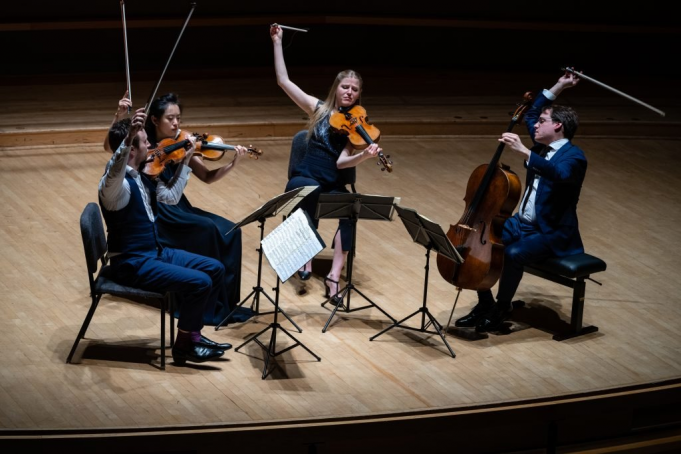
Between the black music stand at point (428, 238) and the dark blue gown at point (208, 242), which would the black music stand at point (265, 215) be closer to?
the dark blue gown at point (208, 242)

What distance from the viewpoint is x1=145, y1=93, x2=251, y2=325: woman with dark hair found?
15.7 feet

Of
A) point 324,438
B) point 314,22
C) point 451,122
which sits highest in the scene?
point 314,22

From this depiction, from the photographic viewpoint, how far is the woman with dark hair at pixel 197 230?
4785 millimetres

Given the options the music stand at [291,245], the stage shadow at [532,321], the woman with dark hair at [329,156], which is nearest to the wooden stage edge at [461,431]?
the music stand at [291,245]

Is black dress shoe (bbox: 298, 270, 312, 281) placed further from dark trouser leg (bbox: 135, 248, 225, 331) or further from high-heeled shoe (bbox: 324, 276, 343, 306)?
dark trouser leg (bbox: 135, 248, 225, 331)

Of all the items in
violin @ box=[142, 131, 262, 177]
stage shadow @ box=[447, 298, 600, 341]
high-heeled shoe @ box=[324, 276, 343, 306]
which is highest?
violin @ box=[142, 131, 262, 177]

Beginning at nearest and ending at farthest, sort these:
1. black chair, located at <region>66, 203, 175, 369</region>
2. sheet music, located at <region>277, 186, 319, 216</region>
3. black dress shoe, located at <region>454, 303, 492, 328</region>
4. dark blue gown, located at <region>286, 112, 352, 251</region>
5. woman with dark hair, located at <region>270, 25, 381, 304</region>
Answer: black chair, located at <region>66, 203, 175, 369</region> → sheet music, located at <region>277, 186, 319, 216</region> → black dress shoe, located at <region>454, 303, 492, 328</region> → woman with dark hair, located at <region>270, 25, 381, 304</region> → dark blue gown, located at <region>286, 112, 352, 251</region>

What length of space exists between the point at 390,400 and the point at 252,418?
608 millimetres

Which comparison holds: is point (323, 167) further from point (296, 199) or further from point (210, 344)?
point (210, 344)

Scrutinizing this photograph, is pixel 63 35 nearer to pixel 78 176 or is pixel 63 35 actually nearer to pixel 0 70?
pixel 0 70

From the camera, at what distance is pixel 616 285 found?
5449 mm

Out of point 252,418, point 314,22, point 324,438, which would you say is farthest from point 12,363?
point 314,22

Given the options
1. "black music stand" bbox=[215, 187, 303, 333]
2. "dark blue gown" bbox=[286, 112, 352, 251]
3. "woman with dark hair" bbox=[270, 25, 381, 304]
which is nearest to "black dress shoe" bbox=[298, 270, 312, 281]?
"woman with dark hair" bbox=[270, 25, 381, 304]

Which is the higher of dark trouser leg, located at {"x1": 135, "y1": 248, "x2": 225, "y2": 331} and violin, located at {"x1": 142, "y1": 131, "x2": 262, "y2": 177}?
violin, located at {"x1": 142, "y1": 131, "x2": 262, "y2": 177}
